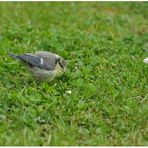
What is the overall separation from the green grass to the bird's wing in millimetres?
222

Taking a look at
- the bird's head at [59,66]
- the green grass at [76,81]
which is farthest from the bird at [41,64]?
the green grass at [76,81]

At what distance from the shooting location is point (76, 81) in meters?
5.82

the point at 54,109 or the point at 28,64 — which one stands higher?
the point at 28,64

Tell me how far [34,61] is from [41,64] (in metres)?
0.09

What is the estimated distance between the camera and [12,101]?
5.17 metres

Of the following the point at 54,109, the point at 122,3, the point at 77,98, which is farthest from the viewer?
the point at 122,3

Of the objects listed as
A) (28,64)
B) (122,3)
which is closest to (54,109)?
(28,64)

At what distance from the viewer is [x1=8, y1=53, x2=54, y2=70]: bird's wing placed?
567cm

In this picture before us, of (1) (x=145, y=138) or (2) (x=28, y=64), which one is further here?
(2) (x=28, y=64)

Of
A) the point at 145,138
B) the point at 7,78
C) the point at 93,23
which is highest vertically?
the point at 93,23

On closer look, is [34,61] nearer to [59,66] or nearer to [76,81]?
[59,66]

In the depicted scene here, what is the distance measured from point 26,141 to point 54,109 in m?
0.72

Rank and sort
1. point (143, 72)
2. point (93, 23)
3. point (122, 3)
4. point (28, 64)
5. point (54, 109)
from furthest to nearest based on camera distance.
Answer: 1. point (122, 3)
2. point (93, 23)
3. point (143, 72)
4. point (28, 64)
5. point (54, 109)

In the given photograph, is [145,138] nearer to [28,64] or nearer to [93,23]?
[28,64]
